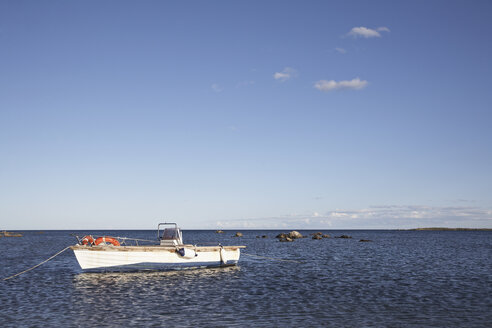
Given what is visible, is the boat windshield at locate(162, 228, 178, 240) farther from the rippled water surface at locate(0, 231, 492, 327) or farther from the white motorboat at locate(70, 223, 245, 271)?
the rippled water surface at locate(0, 231, 492, 327)

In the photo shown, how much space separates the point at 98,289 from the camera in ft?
79.5

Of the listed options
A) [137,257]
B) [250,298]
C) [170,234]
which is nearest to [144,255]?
[137,257]

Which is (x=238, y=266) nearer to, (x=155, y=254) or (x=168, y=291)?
(x=155, y=254)

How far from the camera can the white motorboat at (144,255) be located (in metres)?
29.4

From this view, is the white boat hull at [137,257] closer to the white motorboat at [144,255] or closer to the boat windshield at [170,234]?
the white motorboat at [144,255]

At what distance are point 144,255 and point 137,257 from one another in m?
0.50

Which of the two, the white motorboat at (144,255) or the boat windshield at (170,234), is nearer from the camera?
the white motorboat at (144,255)

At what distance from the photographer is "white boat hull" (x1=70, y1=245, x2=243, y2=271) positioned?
2938cm

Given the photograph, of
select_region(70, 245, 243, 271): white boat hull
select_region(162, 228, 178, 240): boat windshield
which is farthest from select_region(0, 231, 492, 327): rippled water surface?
select_region(162, 228, 178, 240): boat windshield

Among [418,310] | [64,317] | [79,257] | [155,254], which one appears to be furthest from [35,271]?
[418,310]

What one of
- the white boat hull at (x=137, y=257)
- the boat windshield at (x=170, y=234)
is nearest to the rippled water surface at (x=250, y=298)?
the white boat hull at (x=137, y=257)

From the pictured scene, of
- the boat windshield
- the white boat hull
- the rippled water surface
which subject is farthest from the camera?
the boat windshield

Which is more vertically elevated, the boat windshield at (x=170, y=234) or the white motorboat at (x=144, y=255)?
the boat windshield at (x=170, y=234)

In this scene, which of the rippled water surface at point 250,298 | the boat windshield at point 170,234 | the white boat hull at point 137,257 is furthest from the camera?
the boat windshield at point 170,234
